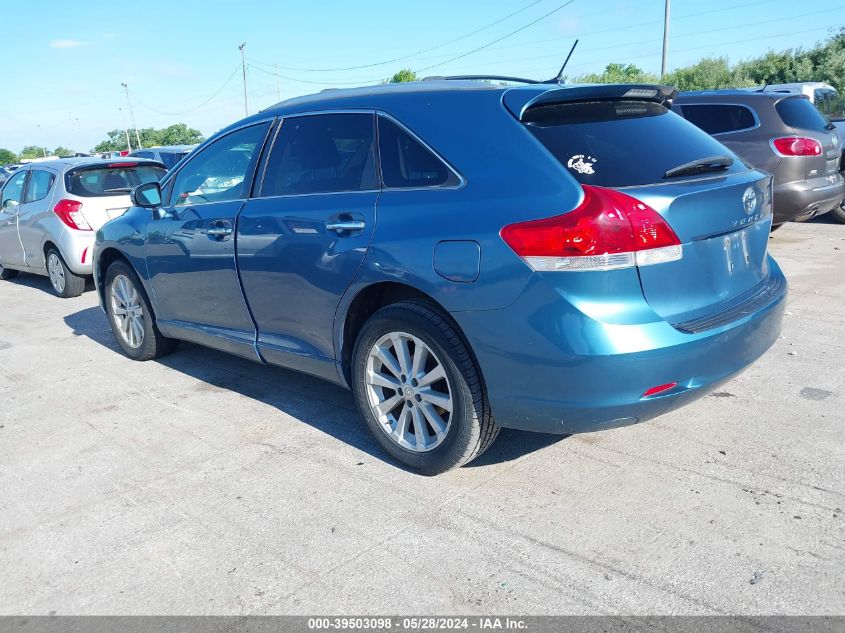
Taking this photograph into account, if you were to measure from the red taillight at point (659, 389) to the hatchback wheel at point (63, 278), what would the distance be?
7625 mm

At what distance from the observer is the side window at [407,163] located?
330cm

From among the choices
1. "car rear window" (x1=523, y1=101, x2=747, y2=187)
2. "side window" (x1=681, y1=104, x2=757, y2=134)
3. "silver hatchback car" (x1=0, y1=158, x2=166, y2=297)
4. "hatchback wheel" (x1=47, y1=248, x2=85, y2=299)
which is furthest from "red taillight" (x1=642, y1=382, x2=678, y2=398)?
"hatchback wheel" (x1=47, y1=248, x2=85, y2=299)

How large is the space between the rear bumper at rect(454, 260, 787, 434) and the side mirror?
9.83 ft

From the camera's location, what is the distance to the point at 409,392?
11.5ft

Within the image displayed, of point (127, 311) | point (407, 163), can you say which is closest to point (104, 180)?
point (127, 311)

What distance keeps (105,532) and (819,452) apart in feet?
10.9

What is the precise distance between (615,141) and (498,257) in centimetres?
81

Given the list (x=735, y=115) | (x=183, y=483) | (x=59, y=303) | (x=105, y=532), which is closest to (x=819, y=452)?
(x=183, y=483)

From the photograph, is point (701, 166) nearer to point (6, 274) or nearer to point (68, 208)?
point (68, 208)

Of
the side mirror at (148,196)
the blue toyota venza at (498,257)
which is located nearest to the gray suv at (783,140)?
the blue toyota venza at (498,257)

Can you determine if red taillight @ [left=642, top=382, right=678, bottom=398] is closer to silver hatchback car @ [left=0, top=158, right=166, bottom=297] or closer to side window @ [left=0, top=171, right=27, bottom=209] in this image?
silver hatchback car @ [left=0, top=158, right=166, bottom=297]

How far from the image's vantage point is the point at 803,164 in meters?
8.06

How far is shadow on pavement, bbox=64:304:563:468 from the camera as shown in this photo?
150 inches

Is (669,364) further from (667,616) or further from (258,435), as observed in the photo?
(258,435)
